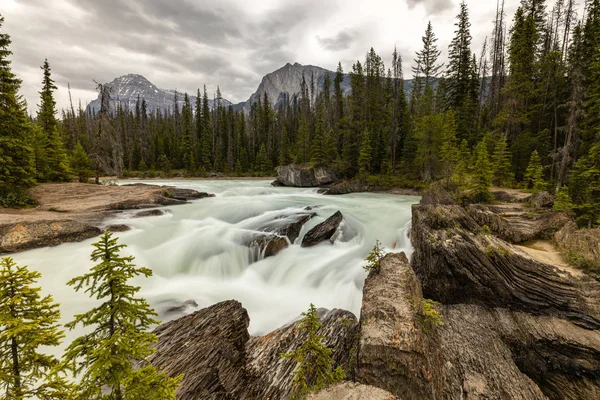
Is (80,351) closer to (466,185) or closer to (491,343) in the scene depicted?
(491,343)

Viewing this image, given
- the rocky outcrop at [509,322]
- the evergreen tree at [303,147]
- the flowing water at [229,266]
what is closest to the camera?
the rocky outcrop at [509,322]

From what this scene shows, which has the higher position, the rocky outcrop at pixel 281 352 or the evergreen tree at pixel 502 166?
the evergreen tree at pixel 502 166

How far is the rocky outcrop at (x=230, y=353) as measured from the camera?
445 cm

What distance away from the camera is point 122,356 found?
2459 mm

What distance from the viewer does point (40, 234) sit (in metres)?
10.4

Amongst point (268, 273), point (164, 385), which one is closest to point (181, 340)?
point (164, 385)

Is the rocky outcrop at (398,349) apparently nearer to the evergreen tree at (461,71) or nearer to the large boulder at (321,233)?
the large boulder at (321,233)

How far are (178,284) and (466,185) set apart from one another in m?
21.1

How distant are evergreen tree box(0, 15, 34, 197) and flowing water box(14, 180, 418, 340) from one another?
7.51 metres

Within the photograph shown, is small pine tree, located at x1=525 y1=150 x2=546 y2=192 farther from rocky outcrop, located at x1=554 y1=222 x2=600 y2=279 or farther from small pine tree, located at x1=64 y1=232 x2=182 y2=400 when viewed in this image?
small pine tree, located at x1=64 y1=232 x2=182 y2=400

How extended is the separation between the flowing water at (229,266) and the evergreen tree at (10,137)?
24.6 feet

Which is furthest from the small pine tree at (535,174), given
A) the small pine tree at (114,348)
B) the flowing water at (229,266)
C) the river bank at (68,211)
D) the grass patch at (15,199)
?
the grass patch at (15,199)

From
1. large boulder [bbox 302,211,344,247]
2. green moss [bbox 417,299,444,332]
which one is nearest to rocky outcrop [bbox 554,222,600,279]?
green moss [bbox 417,299,444,332]

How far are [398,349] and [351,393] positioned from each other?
1.46m
